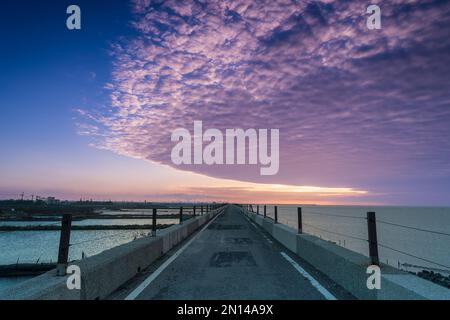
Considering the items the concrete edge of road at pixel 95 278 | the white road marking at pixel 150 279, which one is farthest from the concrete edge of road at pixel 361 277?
the concrete edge of road at pixel 95 278

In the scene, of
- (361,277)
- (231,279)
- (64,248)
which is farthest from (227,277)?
(64,248)

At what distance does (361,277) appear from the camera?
544cm

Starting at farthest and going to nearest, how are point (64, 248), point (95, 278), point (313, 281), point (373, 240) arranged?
point (313, 281) → point (373, 240) → point (95, 278) → point (64, 248)

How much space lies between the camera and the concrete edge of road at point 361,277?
13.6 ft

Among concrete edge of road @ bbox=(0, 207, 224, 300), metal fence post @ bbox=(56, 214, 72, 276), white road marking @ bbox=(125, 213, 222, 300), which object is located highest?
metal fence post @ bbox=(56, 214, 72, 276)

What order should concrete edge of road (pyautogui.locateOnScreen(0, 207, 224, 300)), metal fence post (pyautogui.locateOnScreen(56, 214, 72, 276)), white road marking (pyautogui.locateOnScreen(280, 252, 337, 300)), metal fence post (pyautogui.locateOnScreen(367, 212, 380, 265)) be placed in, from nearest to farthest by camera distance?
concrete edge of road (pyautogui.locateOnScreen(0, 207, 224, 300))
metal fence post (pyautogui.locateOnScreen(56, 214, 72, 276))
white road marking (pyautogui.locateOnScreen(280, 252, 337, 300))
metal fence post (pyautogui.locateOnScreen(367, 212, 380, 265))

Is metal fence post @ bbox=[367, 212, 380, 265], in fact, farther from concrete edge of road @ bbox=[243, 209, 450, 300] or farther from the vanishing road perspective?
concrete edge of road @ bbox=[243, 209, 450, 300]

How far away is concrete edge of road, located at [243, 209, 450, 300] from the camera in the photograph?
415 centimetres

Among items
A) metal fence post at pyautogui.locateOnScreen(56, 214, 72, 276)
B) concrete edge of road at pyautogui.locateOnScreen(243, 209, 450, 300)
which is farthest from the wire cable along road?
metal fence post at pyautogui.locateOnScreen(56, 214, 72, 276)

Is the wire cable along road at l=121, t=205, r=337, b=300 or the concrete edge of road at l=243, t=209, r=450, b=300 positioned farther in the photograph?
the wire cable along road at l=121, t=205, r=337, b=300

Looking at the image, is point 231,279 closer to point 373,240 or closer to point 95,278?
point 95,278

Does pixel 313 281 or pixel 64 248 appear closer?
pixel 64 248
